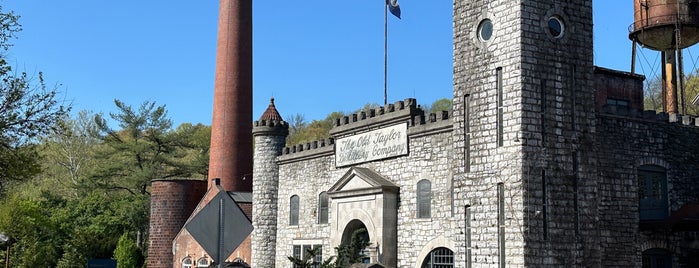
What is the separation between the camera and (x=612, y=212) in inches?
796

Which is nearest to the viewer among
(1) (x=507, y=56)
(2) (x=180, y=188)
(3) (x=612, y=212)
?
(1) (x=507, y=56)

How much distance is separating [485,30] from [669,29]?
10.4 meters

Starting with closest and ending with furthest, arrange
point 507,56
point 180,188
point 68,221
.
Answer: point 507,56
point 180,188
point 68,221

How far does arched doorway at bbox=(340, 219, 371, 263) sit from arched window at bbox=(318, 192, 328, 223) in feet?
6.89

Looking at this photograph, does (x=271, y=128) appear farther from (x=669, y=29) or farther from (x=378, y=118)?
(x=669, y=29)

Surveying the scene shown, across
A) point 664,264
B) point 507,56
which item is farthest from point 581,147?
point 664,264

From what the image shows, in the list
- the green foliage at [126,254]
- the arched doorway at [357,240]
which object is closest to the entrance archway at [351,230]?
the arched doorway at [357,240]

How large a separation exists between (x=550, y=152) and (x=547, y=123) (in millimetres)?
668

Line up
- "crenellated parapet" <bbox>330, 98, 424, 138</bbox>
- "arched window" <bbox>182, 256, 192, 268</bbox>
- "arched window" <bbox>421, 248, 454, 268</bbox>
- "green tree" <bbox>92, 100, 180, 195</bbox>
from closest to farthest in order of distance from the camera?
1. "arched window" <bbox>421, 248, 454, 268</bbox>
2. "crenellated parapet" <bbox>330, 98, 424, 138</bbox>
3. "arched window" <bbox>182, 256, 192, 268</bbox>
4. "green tree" <bbox>92, 100, 180, 195</bbox>

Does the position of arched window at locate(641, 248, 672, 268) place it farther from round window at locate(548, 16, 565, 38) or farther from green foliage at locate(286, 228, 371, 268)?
green foliage at locate(286, 228, 371, 268)

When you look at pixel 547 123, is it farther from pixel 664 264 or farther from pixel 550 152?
pixel 664 264

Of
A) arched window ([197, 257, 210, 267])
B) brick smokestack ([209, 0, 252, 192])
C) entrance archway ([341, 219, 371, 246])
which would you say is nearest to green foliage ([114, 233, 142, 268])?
brick smokestack ([209, 0, 252, 192])

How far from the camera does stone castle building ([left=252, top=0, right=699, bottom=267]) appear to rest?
17.4 meters

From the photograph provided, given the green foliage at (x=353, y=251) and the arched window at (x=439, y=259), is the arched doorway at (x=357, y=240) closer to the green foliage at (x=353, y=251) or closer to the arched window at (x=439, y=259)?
the green foliage at (x=353, y=251)
